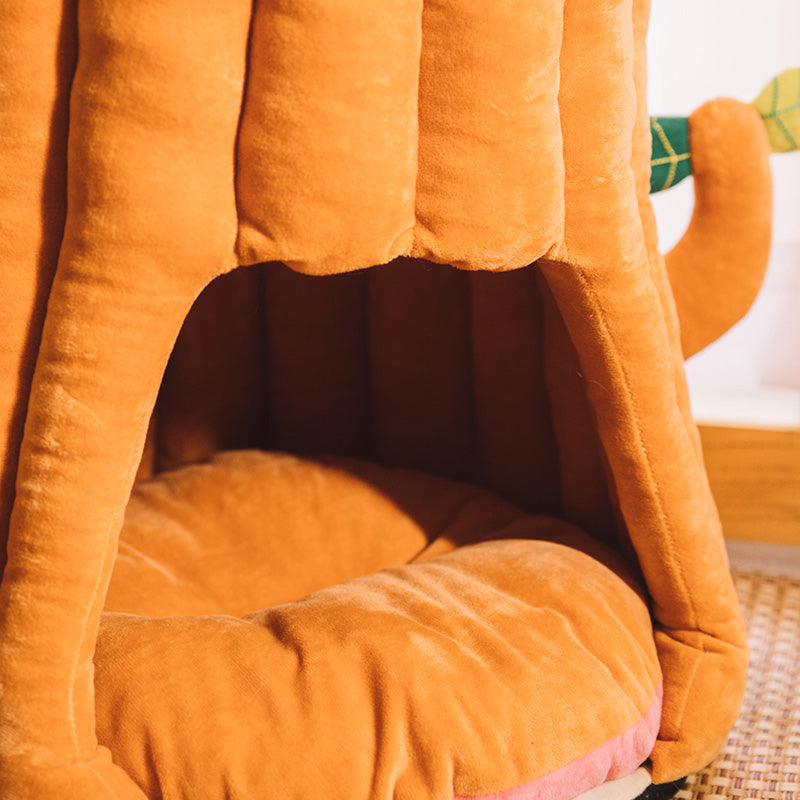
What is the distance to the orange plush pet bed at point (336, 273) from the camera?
562 mm

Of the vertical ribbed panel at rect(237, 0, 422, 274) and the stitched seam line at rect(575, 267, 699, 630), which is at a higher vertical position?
the vertical ribbed panel at rect(237, 0, 422, 274)

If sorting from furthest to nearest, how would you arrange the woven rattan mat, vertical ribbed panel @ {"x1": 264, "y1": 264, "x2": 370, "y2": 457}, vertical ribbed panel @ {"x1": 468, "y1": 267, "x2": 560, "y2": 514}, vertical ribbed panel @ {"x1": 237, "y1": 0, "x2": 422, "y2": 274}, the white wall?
the white wall, vertical ribbed panel @ {"x1": 264, "y1": 264, "x2": 370, "y2": 457}, vertical ribbed panel @ {"x1": 468, "y1": 267, "x2": 560, "y2": 514}, the woven rattan mat, vertical ribbed panel @ {"x1": 237, "y1": 0, "x2": 422, "y2": 274}

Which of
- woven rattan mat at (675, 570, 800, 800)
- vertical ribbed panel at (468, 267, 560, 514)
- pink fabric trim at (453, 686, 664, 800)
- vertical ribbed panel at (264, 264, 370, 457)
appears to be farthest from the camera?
vertical ribbed panel at (264, 264, 370, 457)

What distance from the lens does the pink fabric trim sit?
0.67m

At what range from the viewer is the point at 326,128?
0.56 metres

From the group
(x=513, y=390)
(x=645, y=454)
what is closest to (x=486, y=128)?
(x=645, y=454)

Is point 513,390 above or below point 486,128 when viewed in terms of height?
below

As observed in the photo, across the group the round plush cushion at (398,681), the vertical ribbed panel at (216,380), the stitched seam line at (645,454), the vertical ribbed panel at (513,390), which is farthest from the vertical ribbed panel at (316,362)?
the stitched seam line at (645,454)

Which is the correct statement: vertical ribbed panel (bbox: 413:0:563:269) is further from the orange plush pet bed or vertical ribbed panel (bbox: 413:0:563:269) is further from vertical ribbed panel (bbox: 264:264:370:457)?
vertical ribbed panel (bbox: 264:264:370:457)

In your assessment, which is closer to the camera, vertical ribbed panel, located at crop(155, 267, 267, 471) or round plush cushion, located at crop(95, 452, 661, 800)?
round plush cushion, located at crop(95, 452, 661, 800)

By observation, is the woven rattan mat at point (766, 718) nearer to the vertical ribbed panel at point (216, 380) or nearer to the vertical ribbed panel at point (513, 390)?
the vertical ribbed panel at point (513, 390)

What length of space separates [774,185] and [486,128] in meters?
0.86

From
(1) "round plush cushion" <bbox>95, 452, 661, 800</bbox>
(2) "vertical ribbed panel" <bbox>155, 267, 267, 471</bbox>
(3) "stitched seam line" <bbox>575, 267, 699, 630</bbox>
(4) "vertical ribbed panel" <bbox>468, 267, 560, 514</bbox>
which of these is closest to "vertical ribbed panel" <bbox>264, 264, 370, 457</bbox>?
(2) "vertical ribbed panel" <bbox>155, 267, 267, 471</bbox>

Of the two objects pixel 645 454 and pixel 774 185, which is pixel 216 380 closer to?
pixel 645 454
